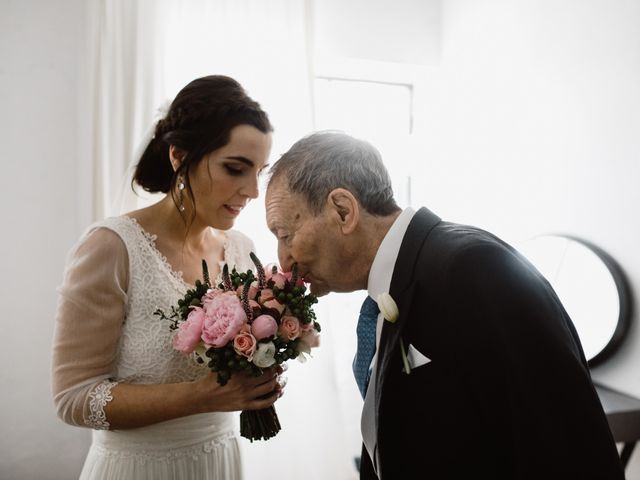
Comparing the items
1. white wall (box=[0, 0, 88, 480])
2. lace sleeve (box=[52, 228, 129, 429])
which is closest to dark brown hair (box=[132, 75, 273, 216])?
lace sleeve (box=[52, 228, 129, 429])

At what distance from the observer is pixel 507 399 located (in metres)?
0.91

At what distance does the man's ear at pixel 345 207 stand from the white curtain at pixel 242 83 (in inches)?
57.6

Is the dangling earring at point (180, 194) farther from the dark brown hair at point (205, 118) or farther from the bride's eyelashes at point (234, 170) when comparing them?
the bride's eyelashes at point (234, 170)

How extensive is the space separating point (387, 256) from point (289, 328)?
31cm

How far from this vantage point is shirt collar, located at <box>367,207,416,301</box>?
117 cm

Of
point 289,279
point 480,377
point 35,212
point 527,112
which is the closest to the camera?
point 480,377

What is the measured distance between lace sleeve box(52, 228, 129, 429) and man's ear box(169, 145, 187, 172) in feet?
1.31

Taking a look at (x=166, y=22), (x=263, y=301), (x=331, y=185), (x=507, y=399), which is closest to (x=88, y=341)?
(x=263, y=301)

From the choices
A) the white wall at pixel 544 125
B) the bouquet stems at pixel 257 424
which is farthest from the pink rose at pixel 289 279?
the white wall at pixel 544 125

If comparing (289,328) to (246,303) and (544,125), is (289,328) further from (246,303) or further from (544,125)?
(544,125)

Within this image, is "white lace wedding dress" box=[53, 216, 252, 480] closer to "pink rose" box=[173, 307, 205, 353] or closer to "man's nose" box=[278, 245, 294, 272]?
"pink rose" box=[173, 307, 205, 353]

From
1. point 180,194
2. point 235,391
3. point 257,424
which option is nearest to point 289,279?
point 235,391

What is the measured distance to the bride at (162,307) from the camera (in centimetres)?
134

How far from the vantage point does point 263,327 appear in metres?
1.17
